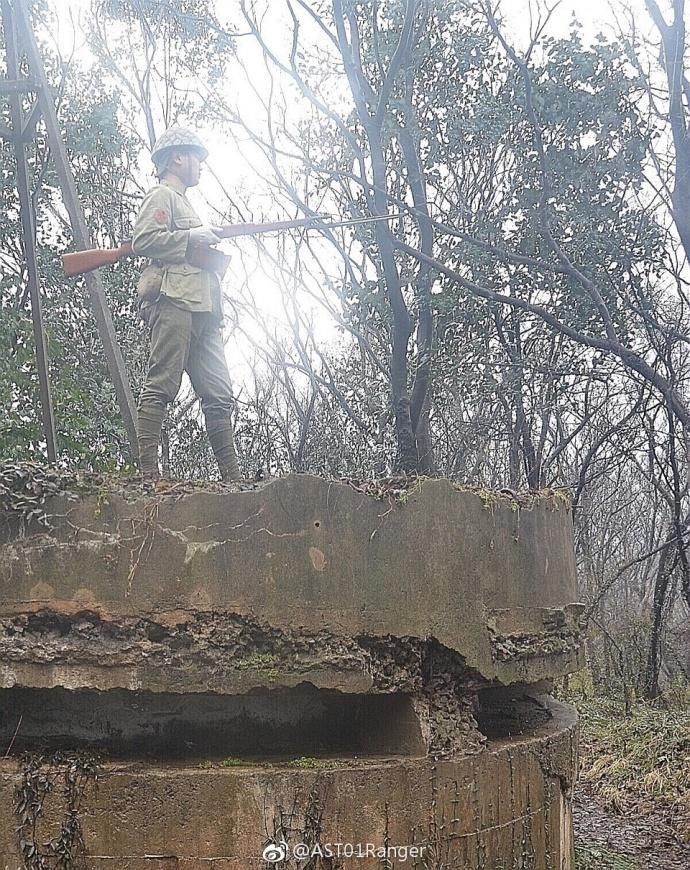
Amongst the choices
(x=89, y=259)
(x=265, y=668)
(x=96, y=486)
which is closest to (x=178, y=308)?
(x=89, y=259)

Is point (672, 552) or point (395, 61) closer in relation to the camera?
point (395, 61)

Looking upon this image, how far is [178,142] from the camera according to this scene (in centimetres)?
504

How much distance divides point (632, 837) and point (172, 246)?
6288 mm

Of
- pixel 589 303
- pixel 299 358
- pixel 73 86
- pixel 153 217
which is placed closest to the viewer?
pixel 153 217

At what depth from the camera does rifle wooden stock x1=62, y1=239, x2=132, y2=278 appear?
522cm

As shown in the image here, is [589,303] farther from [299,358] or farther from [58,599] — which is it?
[299,358]

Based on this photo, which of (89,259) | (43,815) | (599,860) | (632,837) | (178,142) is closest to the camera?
(43,815)

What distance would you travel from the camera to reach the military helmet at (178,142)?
5043mm

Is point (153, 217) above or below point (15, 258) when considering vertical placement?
below

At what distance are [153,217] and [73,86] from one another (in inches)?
350

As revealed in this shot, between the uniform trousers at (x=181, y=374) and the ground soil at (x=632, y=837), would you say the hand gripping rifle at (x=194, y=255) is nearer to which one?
the uniform trousers at (x=181, y=374)

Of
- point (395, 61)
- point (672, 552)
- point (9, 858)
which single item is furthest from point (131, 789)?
point (672, 552)

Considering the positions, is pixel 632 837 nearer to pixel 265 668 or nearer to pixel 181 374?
pixel 265 668

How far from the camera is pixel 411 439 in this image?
10.0 m
